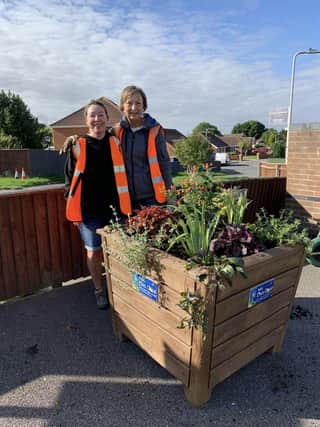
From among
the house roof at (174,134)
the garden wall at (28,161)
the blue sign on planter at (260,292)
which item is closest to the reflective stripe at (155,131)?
the blue sign on planter at (260,292)

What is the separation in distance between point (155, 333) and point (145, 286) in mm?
334

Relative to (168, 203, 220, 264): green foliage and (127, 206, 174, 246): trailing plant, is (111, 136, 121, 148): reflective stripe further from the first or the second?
(168, 203, 220, 264): green foliage

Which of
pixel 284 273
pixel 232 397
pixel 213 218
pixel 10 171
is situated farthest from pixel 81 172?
pixel 10 171

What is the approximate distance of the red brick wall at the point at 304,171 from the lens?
4.87m

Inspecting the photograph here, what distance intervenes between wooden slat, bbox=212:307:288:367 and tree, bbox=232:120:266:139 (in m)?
108

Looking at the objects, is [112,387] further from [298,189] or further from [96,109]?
[298,189]

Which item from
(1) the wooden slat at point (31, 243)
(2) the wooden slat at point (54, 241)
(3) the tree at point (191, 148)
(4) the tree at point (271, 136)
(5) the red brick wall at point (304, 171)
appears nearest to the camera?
(1) the wooden slat at point (31, 243)

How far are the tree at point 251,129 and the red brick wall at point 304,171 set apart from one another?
104763mm

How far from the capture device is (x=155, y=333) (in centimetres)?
202

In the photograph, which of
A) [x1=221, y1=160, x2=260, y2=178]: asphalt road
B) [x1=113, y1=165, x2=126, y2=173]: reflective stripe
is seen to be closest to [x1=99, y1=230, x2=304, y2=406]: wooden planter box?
[x1=113, y1=165, x2=126, y2=173]: reflective stripe

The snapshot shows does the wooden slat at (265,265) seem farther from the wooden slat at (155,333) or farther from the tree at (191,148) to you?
the tree at (191,148)

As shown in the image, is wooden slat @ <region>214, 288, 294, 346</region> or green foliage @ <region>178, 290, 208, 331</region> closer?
green foliage @ <region>178, 290, 208, 331</region>

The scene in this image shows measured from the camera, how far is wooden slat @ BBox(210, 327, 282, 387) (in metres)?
1.86

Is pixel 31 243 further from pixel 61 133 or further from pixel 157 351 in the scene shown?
pixel 61 133
